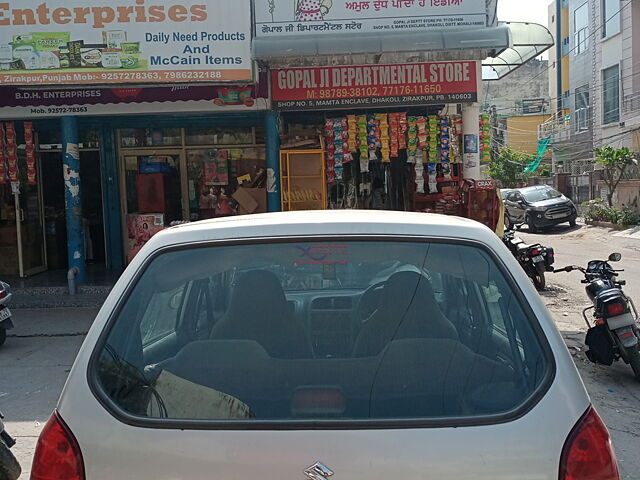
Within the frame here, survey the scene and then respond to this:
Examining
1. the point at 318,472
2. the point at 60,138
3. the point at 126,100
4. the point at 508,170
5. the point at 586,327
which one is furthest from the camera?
the point at 508,170

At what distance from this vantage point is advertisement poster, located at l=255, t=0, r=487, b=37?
1001 cm

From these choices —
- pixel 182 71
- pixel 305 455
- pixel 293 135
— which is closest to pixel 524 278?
pixel 305 455

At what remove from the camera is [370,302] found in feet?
8.84

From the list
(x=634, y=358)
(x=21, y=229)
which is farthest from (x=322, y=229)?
(x=21, y=229)

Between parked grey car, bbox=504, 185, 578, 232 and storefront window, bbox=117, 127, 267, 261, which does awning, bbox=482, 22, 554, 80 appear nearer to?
storefront window, bbox=117, 127, 267, 261

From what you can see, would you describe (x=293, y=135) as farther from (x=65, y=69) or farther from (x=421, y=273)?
(x=421, y=273)

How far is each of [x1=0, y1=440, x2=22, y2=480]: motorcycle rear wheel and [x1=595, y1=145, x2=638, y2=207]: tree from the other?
22340 millimetres

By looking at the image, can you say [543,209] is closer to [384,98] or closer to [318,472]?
[384,98]

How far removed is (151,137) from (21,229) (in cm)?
296

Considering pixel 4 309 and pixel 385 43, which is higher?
pixel 385 43

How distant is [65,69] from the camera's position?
9.68 meters

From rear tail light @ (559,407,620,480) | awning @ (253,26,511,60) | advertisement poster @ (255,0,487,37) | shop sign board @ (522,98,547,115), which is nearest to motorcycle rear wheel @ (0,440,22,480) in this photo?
rear tail light @ (559,407,620,480)

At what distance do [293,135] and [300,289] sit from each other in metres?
9.27

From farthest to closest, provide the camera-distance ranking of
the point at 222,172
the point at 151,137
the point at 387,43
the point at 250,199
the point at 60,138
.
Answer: the point at 60,138
the point at 151,137
the point at 222,172
the point at 250,199
the point at 387,43
